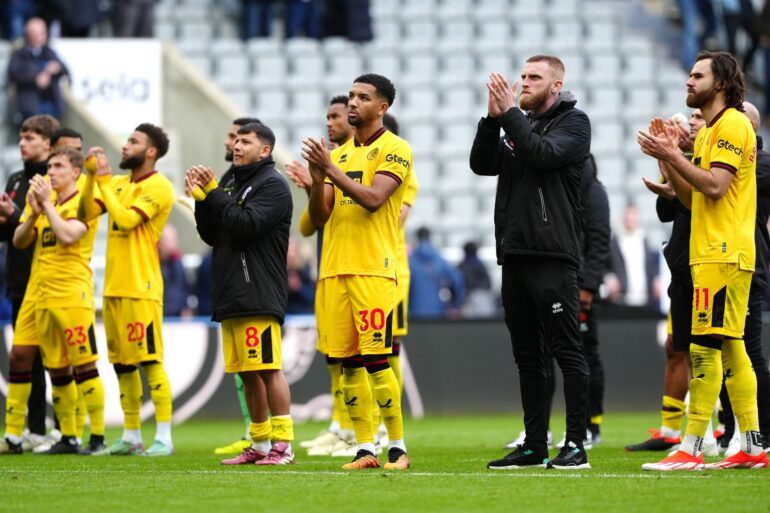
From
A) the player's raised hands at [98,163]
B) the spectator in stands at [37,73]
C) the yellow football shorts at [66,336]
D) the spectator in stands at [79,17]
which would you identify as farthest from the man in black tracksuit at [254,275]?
the spectator in stands at [79,17]

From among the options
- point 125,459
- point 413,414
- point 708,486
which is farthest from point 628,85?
point 708,486

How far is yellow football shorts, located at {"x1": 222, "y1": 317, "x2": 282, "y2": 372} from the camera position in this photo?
916 centimetres

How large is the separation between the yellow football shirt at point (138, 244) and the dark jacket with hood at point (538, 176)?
304 cm

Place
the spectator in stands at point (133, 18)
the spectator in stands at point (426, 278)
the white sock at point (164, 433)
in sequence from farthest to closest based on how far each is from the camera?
1. the spectator in stands at point (133, 18)
2. the spectator in stands at point (426, 278)
3. the white sock at point (164, 433)

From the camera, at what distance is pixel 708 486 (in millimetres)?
7207

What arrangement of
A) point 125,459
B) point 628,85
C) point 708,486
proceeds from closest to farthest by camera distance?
point 708,486 → point 125,459 → point 628,85

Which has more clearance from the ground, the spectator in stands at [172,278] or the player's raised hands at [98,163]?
the player's raised hands at [98,163]

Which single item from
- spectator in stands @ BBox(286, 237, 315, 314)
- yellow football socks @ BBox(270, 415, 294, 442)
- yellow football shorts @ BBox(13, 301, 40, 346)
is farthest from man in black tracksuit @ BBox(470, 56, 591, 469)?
spectator in stands @ BBox(286, 237, 315, 314)

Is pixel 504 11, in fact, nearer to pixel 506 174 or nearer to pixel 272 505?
pixel 506 174

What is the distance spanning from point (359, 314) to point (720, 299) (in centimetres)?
213

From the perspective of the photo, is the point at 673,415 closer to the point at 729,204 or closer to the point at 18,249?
the point at 729,204

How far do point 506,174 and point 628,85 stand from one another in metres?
14.0

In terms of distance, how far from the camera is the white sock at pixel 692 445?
8.17 meters

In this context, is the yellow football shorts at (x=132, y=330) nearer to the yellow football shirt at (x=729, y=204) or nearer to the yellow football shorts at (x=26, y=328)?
the yellow football shorts at (x=26, y=328)
